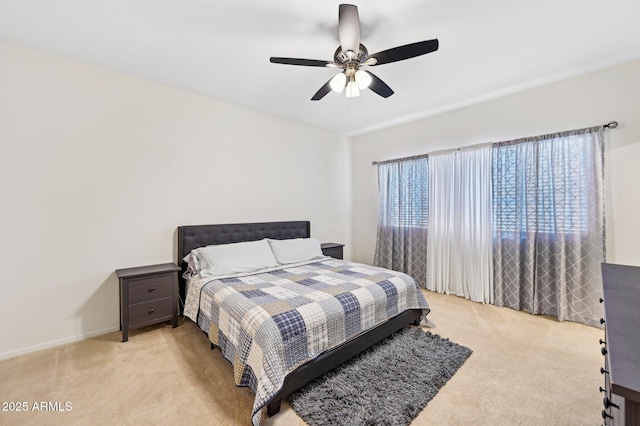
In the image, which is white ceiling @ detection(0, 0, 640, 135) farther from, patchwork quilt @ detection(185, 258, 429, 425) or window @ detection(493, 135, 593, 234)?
patchwork quilt @ detection(185, 258, 429, 425)

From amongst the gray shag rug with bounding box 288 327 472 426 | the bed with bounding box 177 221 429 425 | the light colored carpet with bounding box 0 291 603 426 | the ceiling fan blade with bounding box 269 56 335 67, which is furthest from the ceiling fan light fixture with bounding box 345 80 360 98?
the light colored carpet with bounding box 0 291 603 426

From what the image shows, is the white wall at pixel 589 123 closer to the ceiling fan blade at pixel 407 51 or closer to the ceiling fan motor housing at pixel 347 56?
the ceiling fan blade at pixel 407 51

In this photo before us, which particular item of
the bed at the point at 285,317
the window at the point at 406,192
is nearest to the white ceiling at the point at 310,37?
the window at the point at 406,192

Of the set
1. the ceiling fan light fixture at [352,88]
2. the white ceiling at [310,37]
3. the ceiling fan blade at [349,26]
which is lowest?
the ceiling fan light fixture at [352,88]

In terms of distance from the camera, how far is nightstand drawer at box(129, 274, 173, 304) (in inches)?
99.4

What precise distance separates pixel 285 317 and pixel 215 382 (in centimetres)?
78

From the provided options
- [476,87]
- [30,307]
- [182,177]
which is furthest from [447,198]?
[30,307]

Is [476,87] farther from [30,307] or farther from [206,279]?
[30,307]

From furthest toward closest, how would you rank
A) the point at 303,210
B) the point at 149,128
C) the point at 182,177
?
the point at 303,210 → the point at 182,177 → the point at 149,128

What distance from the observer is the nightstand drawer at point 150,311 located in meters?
2.52

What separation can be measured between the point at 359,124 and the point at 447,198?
186 cm

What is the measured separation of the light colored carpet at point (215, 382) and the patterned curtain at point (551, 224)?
36cm

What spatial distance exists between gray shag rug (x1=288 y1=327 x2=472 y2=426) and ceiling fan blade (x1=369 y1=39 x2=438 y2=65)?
2293mm

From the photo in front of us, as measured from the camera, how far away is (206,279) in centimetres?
263
